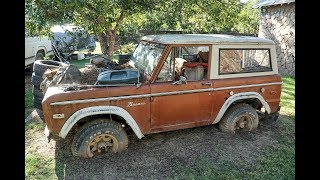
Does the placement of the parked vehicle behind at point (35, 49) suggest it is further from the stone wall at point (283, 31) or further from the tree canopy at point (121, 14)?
the stone wall at point (283, 31)

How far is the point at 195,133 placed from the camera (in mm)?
5246

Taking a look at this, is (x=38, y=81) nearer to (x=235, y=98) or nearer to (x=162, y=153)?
(x=162, y=153)

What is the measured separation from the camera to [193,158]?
4.39 m

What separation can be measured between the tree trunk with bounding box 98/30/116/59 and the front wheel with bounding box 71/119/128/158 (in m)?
3.46

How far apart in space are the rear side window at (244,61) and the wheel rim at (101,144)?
2175mm

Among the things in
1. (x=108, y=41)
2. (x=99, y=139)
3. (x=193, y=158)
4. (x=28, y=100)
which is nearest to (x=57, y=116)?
(x=99, y=139)

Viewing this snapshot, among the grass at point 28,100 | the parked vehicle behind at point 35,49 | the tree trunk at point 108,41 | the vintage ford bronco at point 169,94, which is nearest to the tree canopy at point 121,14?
the tree trunk at point 108,41

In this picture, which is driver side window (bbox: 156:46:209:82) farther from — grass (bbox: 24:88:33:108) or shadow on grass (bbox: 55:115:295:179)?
grass (bbox: 24:88:33:108)

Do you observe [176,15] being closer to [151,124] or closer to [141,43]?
[141,43]

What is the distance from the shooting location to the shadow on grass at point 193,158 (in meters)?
3.98

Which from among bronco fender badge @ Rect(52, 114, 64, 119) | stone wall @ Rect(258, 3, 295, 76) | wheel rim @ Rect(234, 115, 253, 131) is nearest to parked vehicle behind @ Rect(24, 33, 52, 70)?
bronco fender badge @ Rect(52, 114, 64, 119)

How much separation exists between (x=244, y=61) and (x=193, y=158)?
2.00m

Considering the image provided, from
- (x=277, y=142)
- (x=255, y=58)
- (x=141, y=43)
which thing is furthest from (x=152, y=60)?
(x=277, y=142)

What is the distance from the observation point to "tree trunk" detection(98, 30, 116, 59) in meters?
7.35
